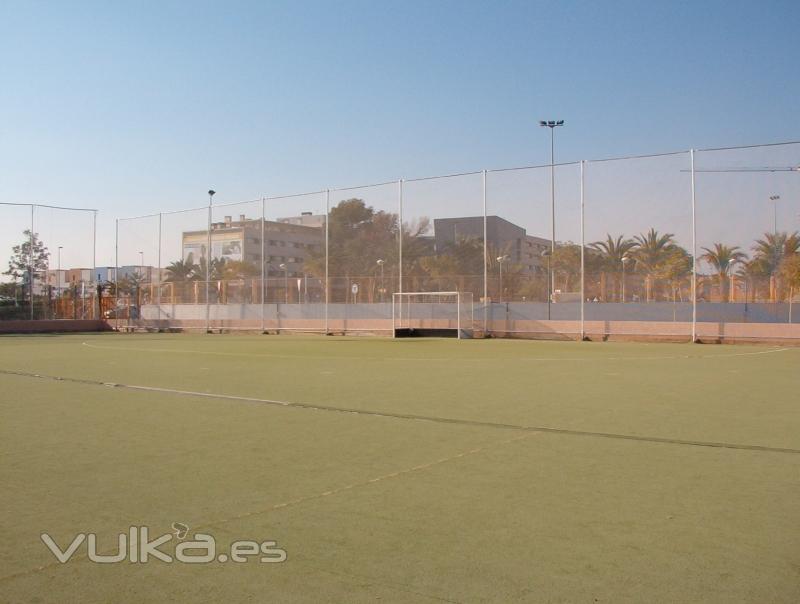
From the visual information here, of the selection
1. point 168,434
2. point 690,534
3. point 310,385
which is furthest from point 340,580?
point 310,385

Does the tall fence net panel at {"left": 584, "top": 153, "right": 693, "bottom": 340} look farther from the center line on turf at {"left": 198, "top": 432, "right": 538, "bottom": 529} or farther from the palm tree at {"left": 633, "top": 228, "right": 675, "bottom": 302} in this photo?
the center line on turf at {"left": 198, "top": 432, "right": 538, "bottom": 529}

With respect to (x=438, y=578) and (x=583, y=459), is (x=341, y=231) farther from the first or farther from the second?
(x=438, y=578)

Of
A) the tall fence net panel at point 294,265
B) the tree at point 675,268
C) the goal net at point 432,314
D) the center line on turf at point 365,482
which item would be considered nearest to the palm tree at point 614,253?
the tree at point 675,268

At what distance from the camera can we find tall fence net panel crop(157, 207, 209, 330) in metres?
34.7

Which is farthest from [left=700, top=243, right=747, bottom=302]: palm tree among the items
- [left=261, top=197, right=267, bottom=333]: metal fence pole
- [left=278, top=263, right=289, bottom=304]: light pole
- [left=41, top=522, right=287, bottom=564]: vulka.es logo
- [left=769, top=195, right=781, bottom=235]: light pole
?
[left=41, top=522, right=287, bottom=564]: vulka.es logo

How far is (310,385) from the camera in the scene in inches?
431

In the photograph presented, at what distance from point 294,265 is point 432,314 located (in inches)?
270

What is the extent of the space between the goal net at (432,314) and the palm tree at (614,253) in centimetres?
513

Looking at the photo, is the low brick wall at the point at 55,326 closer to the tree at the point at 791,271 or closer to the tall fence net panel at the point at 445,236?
the tall fence net panel at the point at 445,236

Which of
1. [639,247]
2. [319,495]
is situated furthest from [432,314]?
[319,495]

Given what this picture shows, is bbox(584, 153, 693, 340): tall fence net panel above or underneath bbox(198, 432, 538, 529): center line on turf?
above

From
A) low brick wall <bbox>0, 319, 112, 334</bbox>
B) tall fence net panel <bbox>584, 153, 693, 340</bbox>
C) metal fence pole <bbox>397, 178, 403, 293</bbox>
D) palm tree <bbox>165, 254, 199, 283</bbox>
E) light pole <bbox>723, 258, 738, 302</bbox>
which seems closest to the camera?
light pole <bbox>723, 258, 738, 302</bbox>

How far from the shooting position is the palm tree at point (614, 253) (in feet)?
81.1

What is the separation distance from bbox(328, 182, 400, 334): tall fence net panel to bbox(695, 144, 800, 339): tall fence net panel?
1129 centimetres
